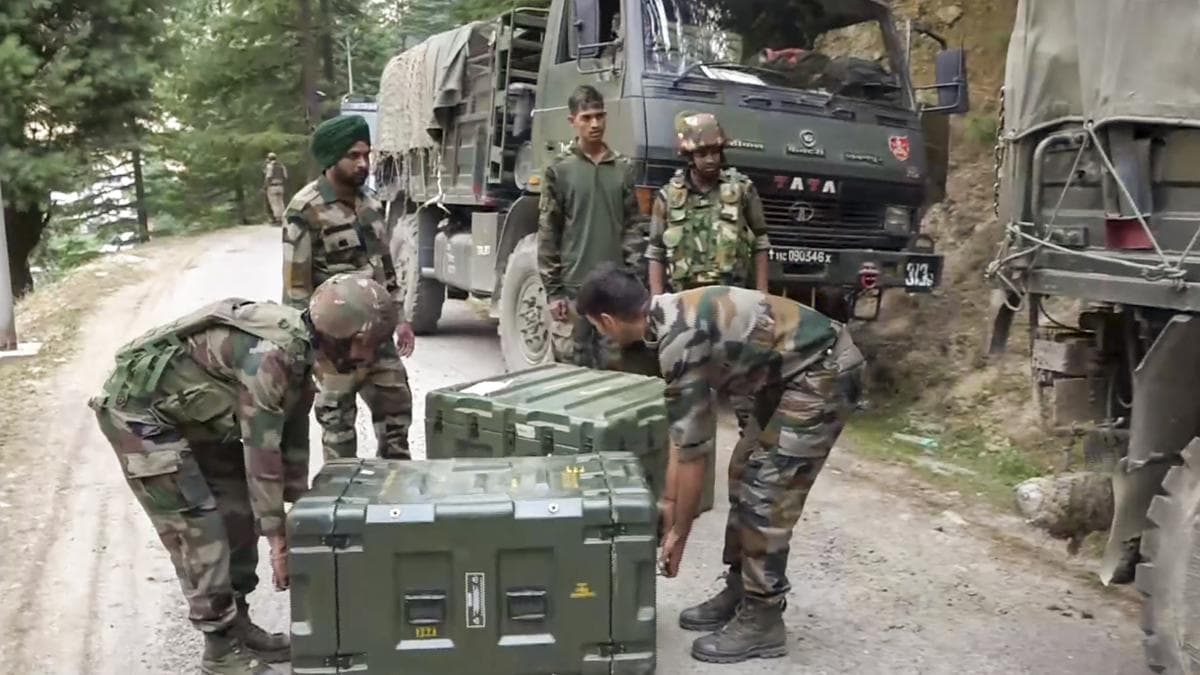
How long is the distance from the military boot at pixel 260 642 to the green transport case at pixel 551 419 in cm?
101

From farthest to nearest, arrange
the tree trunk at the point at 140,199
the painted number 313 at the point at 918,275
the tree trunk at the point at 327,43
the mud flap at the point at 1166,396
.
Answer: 1. the tree trunk at the point at 327,43
2. the tree trunk at the point at 140,199
3. the painted number 313 at the point at 918,275
4. the mud flap at the point at 1166,396

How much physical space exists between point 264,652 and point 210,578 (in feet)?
1.36

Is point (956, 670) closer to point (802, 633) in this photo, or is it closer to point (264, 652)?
point (802, 633)

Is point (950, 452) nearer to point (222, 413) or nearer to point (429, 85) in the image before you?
point (222, 413)

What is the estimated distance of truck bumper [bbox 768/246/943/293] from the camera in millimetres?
6188

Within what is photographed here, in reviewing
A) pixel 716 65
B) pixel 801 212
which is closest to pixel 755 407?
pixel 801 212

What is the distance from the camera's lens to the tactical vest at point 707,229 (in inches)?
207

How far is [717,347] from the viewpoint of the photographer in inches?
134

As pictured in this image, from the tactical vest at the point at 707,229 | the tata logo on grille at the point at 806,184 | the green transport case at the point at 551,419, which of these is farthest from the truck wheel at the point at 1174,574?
the tata logo on grille at the point at 806,184

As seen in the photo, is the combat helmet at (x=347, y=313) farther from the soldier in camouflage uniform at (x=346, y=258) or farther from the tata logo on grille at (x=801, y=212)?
the tata logo on grille at (x=801, y=212)

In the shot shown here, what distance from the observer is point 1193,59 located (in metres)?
3.06

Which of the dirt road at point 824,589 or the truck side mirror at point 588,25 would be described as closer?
the dirt road at point 824,589

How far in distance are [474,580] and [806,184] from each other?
3.74m

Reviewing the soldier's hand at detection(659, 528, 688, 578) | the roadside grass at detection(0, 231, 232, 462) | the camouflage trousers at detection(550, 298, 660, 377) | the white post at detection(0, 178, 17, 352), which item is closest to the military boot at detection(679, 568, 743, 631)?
the soldier's hand at detection(659, 528, 688, 578)
